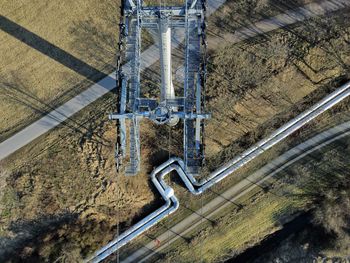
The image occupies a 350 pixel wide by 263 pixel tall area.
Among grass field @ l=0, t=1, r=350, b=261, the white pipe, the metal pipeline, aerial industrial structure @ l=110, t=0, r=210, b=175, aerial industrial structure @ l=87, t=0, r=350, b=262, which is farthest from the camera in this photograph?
the metal pipeline

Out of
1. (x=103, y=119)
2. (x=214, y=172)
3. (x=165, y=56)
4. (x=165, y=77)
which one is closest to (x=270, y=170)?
(x=214, y=172)

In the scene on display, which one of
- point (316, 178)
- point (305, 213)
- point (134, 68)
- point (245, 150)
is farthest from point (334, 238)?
point (134, 68)

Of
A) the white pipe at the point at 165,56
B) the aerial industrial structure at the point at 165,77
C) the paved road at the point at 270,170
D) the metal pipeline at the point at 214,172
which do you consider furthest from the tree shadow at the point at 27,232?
the white pipe at the point at 165,56

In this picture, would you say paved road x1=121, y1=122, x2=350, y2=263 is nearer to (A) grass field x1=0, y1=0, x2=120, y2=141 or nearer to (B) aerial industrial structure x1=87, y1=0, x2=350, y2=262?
(B) aerial industrial structure x1=87, y1=0, x2=350, y2=262

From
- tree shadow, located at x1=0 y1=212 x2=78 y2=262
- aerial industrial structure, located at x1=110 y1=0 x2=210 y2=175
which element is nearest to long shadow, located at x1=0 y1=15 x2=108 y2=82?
aerial industrial structure, located at x1=110 y1=0 x2=210 y2=175

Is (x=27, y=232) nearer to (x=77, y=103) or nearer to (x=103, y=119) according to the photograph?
(x=103, y=119)
